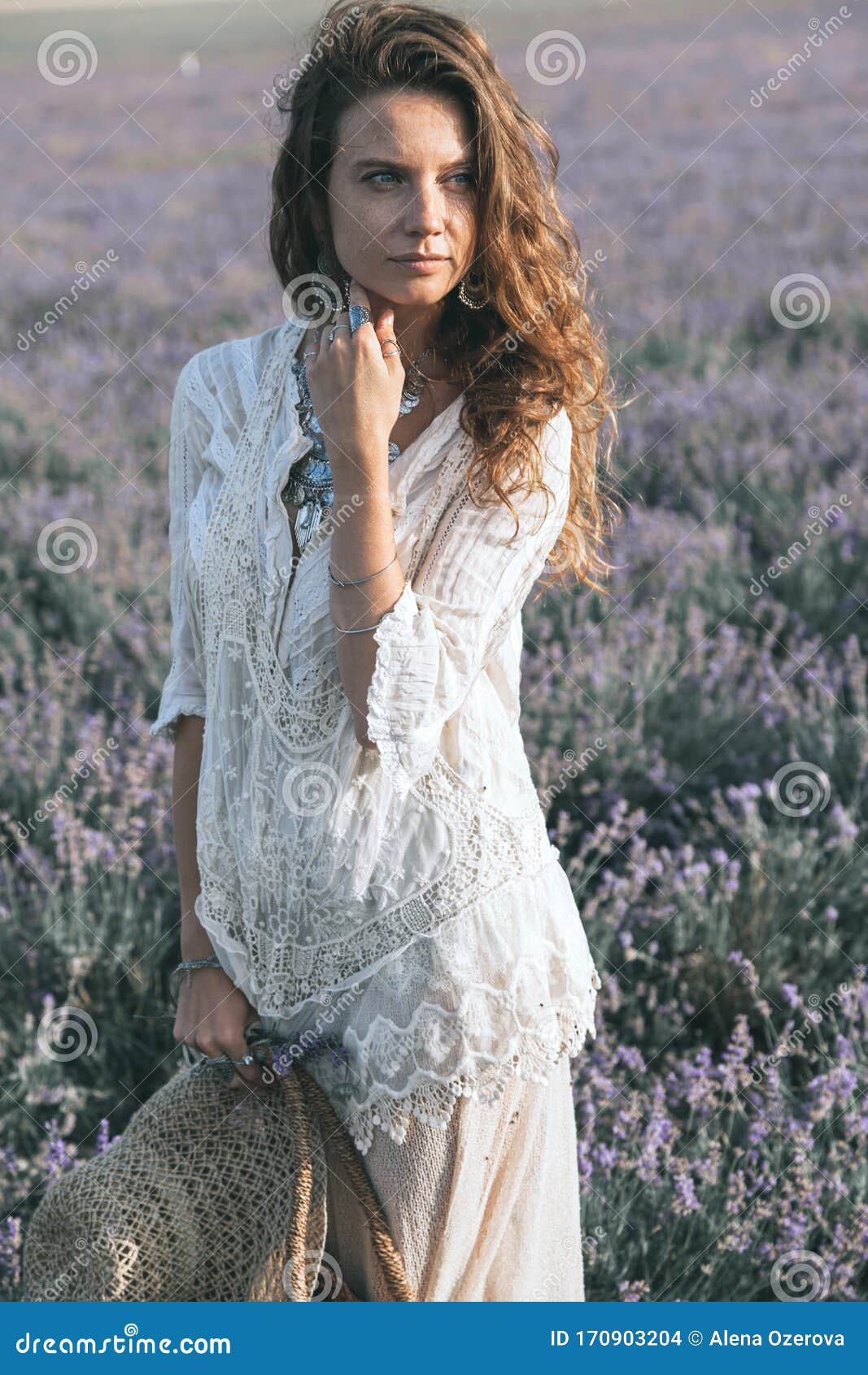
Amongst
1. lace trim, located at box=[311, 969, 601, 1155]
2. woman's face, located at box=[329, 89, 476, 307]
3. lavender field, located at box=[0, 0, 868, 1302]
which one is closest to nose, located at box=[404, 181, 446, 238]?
woman's face, located at box=[329, 89, 476, 307]

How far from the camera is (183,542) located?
1.76 metres

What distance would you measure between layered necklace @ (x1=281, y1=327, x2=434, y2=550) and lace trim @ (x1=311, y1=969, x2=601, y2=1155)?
595mm

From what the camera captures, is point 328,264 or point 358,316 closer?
point 358,316

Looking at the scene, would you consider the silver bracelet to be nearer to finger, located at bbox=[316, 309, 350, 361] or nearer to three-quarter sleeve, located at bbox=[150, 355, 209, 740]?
three-quarter sleeve, located at bbox=[150, 355, 209, 740]

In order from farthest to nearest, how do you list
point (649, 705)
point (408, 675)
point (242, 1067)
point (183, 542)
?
point (649, 705)
point (183, 542)
point (242, 1067)
point (408, 675)

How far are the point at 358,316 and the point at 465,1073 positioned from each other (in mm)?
886

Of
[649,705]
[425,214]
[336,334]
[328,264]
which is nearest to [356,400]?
[336,334]

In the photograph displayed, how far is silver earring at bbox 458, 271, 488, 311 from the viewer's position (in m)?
1.61

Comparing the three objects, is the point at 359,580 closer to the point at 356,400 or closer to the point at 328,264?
the point at 356,400

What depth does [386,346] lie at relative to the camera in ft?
4.97

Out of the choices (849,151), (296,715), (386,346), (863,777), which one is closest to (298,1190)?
(296,715)

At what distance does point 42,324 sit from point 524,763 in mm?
5164

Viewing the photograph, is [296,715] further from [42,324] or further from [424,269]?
[42,324]

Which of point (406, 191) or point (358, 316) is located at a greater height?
point (406, 191)
